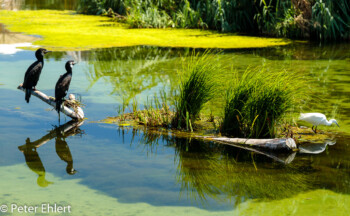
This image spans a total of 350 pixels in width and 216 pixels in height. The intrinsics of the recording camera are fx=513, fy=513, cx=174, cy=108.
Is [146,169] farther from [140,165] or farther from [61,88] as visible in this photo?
[61,88]

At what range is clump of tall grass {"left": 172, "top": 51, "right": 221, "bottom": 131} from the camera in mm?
4625

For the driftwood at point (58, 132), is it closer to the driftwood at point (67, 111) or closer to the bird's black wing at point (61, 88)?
the driftwood at point (67, 111)

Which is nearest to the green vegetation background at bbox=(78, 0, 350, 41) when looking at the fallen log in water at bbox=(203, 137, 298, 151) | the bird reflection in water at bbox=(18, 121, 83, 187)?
the fallen log in water at bbox=(203, 137, 298, 151)

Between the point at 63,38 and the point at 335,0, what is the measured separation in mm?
5247

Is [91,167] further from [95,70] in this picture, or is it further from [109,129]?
[95,70]

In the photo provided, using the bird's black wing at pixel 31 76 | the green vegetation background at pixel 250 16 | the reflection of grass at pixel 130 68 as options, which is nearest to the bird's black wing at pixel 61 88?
the bird's black wing at pixel 31 76

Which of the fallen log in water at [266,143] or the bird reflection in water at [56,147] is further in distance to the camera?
the fallen log in water at [266,143]

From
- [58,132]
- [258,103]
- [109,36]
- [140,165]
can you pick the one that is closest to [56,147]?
[58,132]

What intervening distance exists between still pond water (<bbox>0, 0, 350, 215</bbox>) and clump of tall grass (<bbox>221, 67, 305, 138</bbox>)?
321mm

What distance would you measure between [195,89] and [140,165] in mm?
1086

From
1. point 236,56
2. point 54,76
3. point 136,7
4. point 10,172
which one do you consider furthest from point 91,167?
point 136,7

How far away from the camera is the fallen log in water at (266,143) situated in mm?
4164

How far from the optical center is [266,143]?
14.0 ft

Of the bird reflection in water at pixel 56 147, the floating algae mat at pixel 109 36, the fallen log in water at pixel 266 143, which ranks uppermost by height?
the floating algae mat at pixel 109 36
